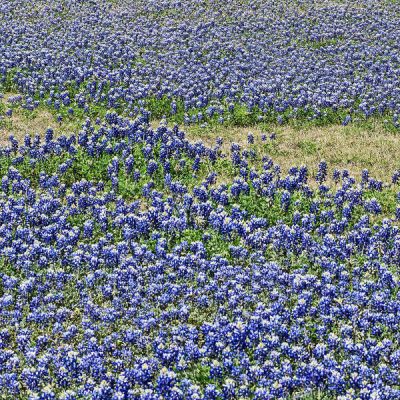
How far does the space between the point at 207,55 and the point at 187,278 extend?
12.0 metres

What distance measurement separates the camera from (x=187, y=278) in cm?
998

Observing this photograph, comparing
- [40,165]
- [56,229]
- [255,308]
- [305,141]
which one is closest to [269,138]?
[305,141]

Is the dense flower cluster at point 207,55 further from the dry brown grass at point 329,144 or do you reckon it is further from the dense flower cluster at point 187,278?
the dense flower cluster at point 187,278

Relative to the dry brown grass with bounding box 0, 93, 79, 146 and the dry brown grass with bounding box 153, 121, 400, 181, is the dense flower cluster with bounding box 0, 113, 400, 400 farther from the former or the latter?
the dry brown grass with bounding box 0, 93, 79, 146

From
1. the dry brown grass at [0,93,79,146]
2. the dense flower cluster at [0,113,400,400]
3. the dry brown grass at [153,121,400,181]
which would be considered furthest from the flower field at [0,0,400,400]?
the dry brown grass at [153,121,400,181]

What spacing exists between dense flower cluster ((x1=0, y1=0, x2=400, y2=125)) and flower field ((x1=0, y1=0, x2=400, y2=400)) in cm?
8

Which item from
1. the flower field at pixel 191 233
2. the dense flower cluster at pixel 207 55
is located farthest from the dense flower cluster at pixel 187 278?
the dense flower cluster at pixel 207 55

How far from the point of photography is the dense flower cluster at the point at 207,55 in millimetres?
17750

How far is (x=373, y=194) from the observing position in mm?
12828

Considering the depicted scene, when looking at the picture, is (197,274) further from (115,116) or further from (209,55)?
(209,55)

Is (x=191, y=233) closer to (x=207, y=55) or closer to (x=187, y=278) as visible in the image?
(x=187, y=278)

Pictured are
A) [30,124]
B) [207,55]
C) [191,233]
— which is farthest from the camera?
[207,55]

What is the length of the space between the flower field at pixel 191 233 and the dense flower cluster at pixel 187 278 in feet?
0.08

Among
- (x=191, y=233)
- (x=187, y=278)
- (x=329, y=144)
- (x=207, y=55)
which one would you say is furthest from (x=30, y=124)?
(x=187, y=278)
